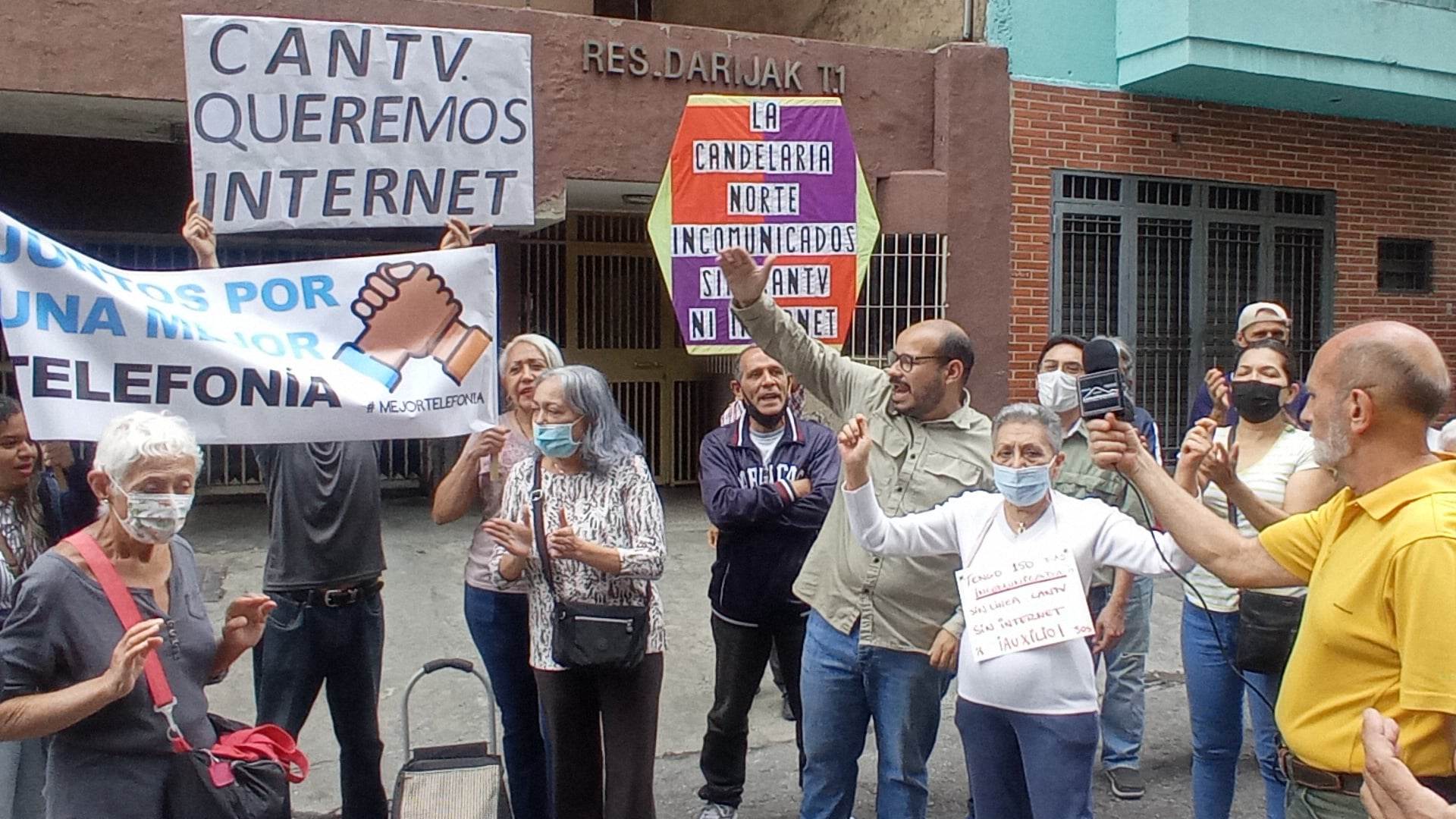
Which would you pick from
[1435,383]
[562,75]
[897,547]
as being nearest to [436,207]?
[897,547]

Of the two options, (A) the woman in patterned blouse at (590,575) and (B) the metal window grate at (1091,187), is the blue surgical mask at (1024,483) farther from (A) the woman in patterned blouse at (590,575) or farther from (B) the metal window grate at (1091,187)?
(B) the metal window grate at (1091,187)

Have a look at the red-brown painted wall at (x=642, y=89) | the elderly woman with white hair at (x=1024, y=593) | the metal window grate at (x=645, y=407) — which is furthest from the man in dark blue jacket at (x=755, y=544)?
the metal window grate at (x=645, y=407)

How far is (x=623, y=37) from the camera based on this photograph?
27.4ft

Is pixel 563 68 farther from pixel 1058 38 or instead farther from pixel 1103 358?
pixel 1103 358

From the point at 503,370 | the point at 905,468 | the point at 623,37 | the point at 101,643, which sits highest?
the point at 623,37

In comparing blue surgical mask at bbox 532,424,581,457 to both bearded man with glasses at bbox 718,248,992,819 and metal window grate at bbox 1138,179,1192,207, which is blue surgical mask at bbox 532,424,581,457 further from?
metal window grate at bbox 1138,179,1192,207

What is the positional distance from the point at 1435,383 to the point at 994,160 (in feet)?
23.2

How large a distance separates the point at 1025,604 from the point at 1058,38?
7.10 m

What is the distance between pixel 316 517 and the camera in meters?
3.98

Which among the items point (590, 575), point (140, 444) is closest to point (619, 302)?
point (590, 575)

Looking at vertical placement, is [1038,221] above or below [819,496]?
above

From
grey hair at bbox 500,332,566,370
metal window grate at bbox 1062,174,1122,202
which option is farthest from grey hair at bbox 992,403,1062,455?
metal window grate at bbox 1062,174,1122,202

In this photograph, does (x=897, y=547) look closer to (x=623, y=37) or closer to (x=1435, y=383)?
(x=1435, y=383)

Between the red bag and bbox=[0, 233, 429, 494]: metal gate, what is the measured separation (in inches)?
258
